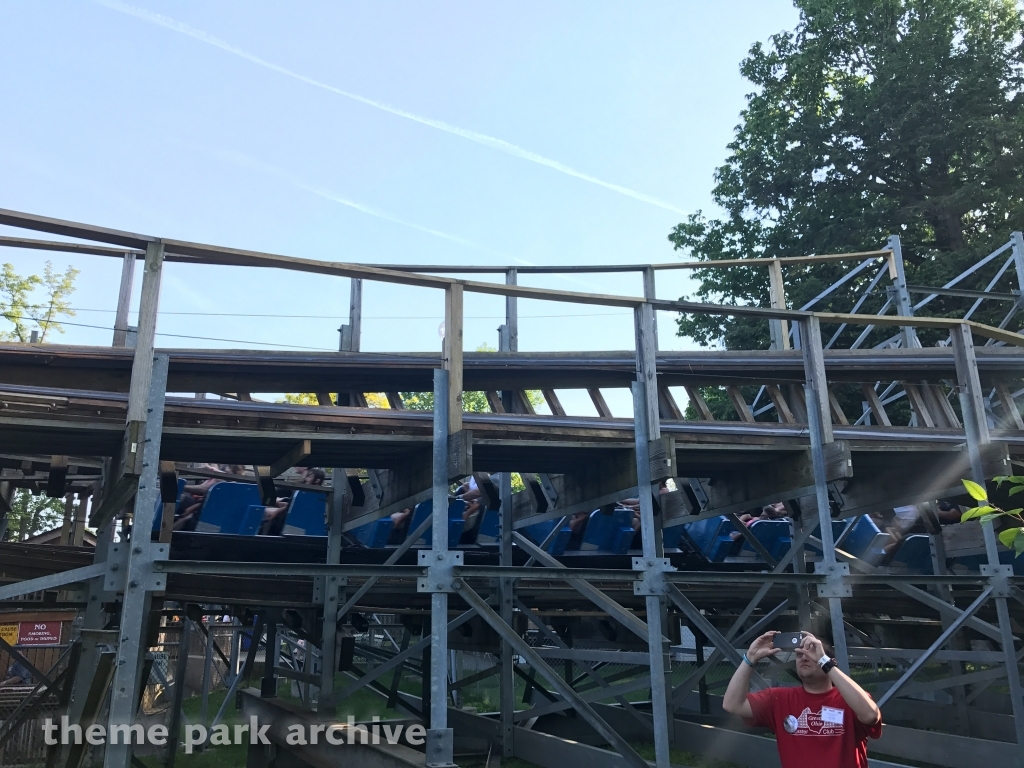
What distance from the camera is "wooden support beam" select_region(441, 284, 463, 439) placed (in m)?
6.24

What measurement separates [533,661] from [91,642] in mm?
2775

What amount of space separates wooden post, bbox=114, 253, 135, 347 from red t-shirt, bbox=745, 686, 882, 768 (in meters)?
7.19

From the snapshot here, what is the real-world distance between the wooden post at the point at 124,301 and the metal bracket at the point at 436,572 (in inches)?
176

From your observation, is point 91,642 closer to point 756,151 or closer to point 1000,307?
point 1000,307

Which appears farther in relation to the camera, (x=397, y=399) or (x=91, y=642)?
(x=397, y=399)

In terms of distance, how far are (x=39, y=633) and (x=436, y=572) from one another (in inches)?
651

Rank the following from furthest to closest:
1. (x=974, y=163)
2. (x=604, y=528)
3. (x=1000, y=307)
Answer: (x=974, y=163) < (x=1000, y=307) < (x=604, y=528)

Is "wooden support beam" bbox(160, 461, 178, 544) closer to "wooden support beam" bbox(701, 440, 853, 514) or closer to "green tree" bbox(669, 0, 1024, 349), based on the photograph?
"wooden support beam" bbox(701, 440, 853, 514)

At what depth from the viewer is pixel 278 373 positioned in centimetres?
948

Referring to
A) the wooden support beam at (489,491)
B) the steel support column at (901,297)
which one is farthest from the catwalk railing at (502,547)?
the steel support column at (901,297)

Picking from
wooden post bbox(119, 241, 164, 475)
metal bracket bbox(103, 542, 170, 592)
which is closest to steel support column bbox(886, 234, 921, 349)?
wooden post bbox(119, 241, 164, 475)

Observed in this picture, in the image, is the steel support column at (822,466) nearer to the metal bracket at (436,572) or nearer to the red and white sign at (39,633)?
the metal bracket at (436,572)

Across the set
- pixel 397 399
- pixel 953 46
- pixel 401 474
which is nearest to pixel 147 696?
pixel 397 399

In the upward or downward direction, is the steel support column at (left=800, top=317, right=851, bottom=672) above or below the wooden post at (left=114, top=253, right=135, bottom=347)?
below
